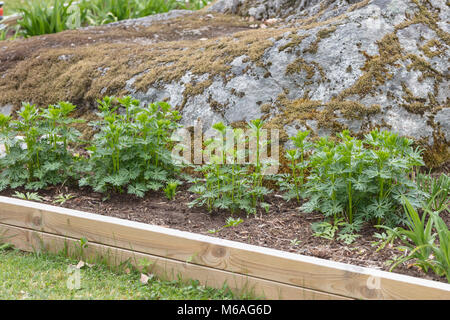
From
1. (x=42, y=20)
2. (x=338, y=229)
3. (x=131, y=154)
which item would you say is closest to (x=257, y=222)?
(x=338, y=229)

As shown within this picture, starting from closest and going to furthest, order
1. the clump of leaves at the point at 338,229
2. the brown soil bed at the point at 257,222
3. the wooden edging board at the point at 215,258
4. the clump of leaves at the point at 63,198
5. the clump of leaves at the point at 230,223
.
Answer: the wooden edging board at the point at 215,258, the brown soil bed at the point at 257,222, the clump of leaves at the point at 338,229, the clump of leaves at the point at 230,223, the clump of leaves at the point at 63,198

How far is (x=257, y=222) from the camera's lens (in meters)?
3.08

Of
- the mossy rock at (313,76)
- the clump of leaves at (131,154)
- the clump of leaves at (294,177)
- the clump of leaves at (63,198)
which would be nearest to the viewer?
the clump of leaves at (294,177)

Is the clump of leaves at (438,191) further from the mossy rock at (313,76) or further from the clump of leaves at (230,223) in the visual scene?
the clump of leaves at (230,223)

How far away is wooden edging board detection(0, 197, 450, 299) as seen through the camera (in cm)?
222

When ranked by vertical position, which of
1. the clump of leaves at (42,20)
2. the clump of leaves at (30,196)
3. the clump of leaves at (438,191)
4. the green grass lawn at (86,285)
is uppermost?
the clump of leaves at (42,20)

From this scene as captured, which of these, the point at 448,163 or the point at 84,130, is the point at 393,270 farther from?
the point at 84,130

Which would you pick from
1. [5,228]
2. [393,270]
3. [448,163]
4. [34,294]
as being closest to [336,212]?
[393,270]

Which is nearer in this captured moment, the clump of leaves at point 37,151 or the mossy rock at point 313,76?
the clump of leaves at point 37,151

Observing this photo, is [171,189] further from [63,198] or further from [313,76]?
[313,76]

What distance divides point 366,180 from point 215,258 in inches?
37.8

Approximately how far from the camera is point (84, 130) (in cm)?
459

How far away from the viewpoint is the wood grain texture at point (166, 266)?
96.0 inches

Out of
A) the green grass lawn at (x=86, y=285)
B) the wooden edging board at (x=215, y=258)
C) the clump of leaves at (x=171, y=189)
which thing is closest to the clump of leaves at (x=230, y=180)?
the clump of leaves at (x=171, y=189)
